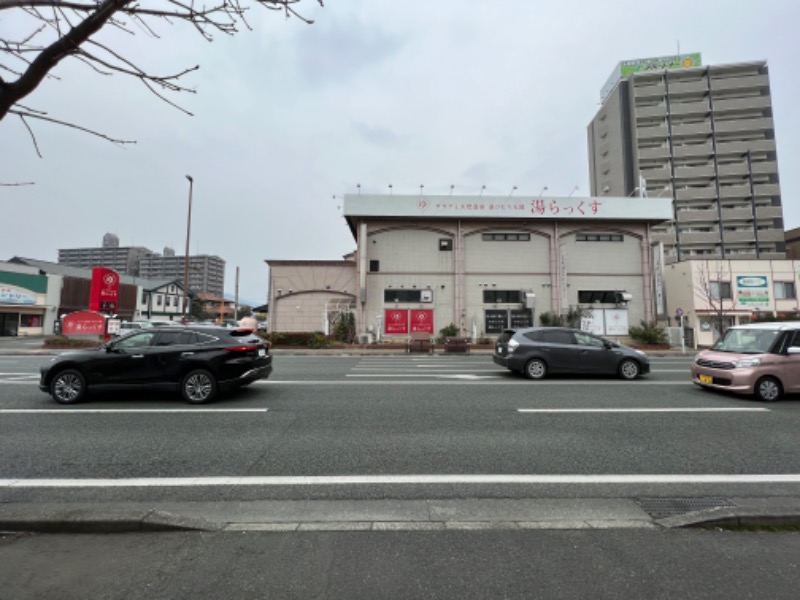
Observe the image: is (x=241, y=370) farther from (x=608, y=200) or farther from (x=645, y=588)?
(x=608, y=200)

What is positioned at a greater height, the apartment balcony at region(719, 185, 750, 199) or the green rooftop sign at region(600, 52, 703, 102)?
the green rooftop sign at region(600, 52, 703, 102)

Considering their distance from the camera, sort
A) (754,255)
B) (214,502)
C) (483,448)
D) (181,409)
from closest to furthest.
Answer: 1. (214,502)
2. (483,448)
3. (181,409)
4. (754,255)

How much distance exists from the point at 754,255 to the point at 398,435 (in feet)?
216

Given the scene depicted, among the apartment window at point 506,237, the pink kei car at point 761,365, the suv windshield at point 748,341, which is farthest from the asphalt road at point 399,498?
the apartment window at point 506,237

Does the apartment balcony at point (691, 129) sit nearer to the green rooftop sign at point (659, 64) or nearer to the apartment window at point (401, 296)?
the green rooftop sign at point (659, 64)

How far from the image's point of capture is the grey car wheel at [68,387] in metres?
8.20

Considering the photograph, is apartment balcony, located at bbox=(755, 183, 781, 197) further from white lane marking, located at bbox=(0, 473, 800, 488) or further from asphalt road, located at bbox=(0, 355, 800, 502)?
white lane marking, located at bbox=(0, 473, 800, 488)

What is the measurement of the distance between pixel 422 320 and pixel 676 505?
26.7 m

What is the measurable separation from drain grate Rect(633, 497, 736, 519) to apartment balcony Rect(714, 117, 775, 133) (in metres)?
71.3

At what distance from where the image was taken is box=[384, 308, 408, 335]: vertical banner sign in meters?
30.4

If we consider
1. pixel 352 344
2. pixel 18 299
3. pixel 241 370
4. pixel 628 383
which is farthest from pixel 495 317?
pixel 18 299

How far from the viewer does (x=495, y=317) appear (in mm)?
30734

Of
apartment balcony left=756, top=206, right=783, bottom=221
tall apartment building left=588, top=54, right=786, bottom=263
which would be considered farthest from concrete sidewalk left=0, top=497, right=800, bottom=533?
apartment balcony left=756, top=206, right=783, bottom=221

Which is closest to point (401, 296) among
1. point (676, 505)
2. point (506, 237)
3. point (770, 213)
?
point (506, 237)
